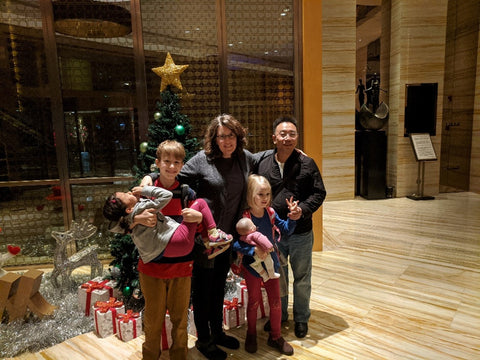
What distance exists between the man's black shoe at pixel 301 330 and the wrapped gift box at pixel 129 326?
4.06ft

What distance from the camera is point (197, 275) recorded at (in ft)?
7.76

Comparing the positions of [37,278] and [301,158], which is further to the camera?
[37,278]

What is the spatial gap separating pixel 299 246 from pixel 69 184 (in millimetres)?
3013

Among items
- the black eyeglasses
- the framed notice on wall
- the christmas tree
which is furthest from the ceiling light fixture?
the framed notice on wall

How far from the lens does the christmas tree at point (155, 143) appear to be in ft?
9.64

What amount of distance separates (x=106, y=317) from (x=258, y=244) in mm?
1430

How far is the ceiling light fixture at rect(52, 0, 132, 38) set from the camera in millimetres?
3949

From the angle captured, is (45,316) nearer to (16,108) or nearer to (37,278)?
(37,278)

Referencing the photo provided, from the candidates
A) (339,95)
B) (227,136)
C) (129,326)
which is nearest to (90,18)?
(227,136)

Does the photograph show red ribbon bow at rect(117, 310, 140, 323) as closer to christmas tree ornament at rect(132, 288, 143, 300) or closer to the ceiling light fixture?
christmas tree ornament at rect(132, 288, 143, 300)

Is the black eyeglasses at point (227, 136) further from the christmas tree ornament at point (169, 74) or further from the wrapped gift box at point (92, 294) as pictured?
the wrapped gift box at point (92, 294)

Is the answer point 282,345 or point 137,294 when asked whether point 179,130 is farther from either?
point 282,345

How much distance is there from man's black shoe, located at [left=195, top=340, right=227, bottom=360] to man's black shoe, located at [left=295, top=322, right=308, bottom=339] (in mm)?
619

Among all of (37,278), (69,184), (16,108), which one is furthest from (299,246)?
(16,108)
